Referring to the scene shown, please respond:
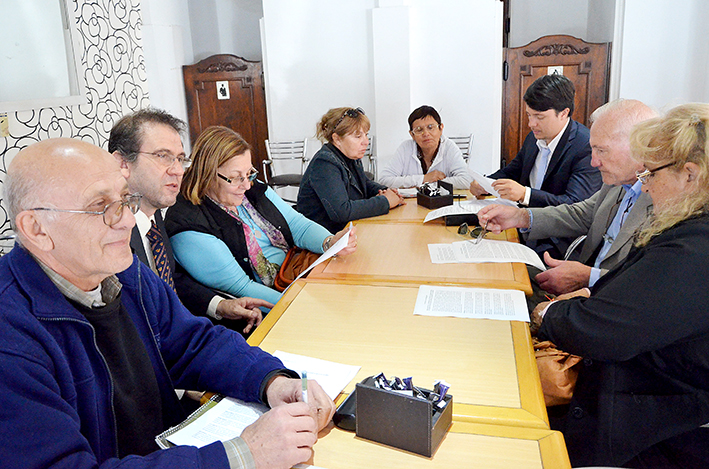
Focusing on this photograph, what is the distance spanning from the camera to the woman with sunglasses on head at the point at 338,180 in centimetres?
302

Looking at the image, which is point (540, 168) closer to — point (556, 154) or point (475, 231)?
point (556, 154)

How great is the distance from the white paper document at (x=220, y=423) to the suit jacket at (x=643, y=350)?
2.98 ft

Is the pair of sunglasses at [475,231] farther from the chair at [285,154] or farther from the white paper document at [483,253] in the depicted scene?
the chair at [285,154]

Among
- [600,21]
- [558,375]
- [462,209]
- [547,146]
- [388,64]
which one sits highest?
[600,21]

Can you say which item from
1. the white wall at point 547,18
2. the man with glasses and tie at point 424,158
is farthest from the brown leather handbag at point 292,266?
the white wall at point 547,18

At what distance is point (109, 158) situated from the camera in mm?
1172

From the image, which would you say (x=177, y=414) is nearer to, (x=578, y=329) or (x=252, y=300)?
(x=252, y=300)

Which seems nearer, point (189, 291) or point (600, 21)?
point (189, 291)

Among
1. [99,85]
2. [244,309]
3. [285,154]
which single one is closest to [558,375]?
[244,309]

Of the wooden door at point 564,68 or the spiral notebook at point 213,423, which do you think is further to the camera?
the wooden door at point 564,68

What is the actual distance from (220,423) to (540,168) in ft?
9.51

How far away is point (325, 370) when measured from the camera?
140 centimetres

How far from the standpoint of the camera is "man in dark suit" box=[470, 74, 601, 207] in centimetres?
303

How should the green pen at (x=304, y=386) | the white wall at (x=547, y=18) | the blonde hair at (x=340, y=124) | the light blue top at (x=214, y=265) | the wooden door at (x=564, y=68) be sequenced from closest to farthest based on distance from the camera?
the green pen at (x=304, y=386), the light blue top at (x=214, y=265), the blonde hair at (x=340, y=124), the wooden door at (x=564, y=68), the white wall at (x=547, y=18)
